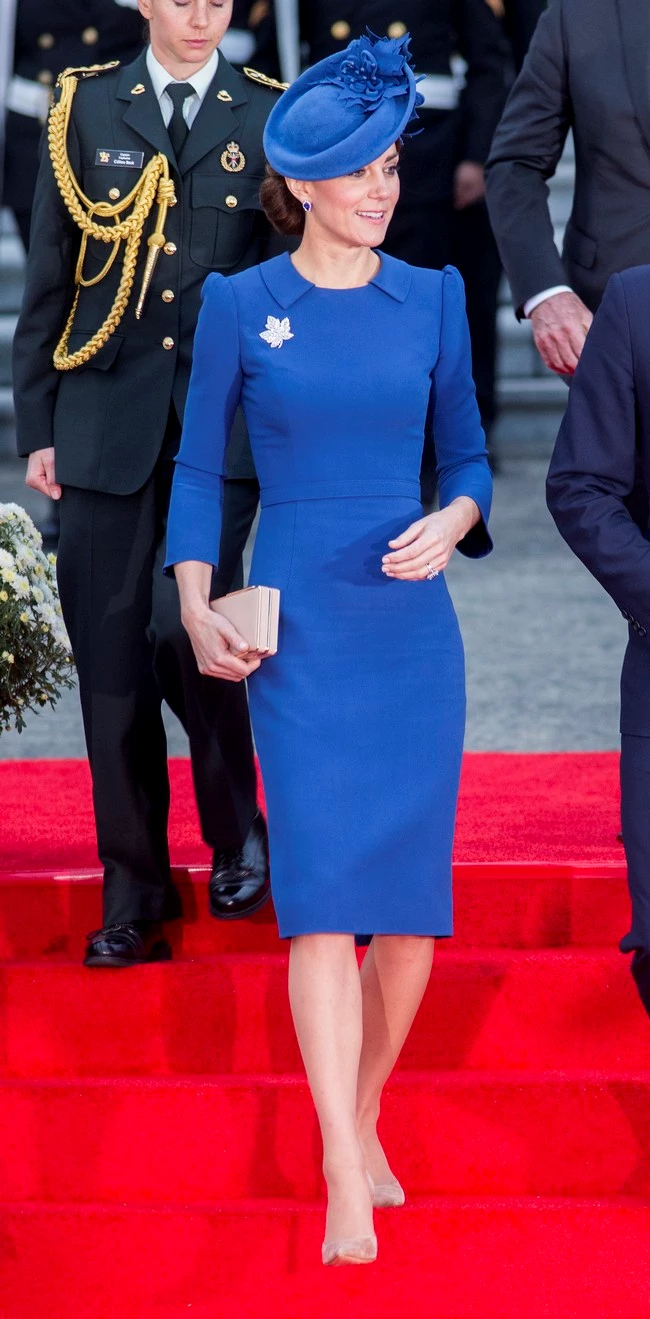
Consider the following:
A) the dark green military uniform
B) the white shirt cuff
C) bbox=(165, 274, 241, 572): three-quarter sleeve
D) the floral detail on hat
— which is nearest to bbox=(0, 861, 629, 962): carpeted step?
the dark green military uniform

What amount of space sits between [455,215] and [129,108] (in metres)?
2.89

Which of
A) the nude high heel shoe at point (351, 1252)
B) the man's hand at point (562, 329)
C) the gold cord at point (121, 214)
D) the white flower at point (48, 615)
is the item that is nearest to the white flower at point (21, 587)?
the white flower at point (48, 615)

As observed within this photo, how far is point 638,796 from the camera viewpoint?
2463 millimetres

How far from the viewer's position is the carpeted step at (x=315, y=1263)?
2.66 metres

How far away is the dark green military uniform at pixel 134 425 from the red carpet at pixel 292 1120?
0.60 ft

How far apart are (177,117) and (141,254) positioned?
218 millimetres

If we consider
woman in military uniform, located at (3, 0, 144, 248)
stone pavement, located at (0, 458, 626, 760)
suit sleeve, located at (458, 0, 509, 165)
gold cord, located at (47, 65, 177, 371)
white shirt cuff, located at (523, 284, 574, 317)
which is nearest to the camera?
gold cord, located at (47, 65, 177, 371)

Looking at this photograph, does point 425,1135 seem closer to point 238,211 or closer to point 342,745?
point 342,745

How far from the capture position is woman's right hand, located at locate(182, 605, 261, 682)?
2.62m

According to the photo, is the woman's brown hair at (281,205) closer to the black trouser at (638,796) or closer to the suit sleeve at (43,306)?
the suit sleeve at (43,306)

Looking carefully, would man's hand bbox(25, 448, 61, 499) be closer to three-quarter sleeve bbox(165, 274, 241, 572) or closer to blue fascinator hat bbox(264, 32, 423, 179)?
three-quarter sleeve bbox(165, 274, 241, 572)

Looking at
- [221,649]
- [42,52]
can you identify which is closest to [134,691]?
[221,649]

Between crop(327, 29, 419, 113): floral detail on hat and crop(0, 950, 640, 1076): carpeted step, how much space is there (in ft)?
4.16

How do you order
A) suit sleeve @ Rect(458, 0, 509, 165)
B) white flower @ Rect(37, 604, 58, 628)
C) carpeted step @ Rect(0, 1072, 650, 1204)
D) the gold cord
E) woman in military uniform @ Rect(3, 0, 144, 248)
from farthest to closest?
woman in military uniform @ Rect(3, 0, 144, 248) < suit sleeve @ Rect(458, 0, 509, 165) < white flower @ Rect(37, 604, 58, 628) < the gold cord < carpeted step @ Rect(0, 1072, 650, 1204)
